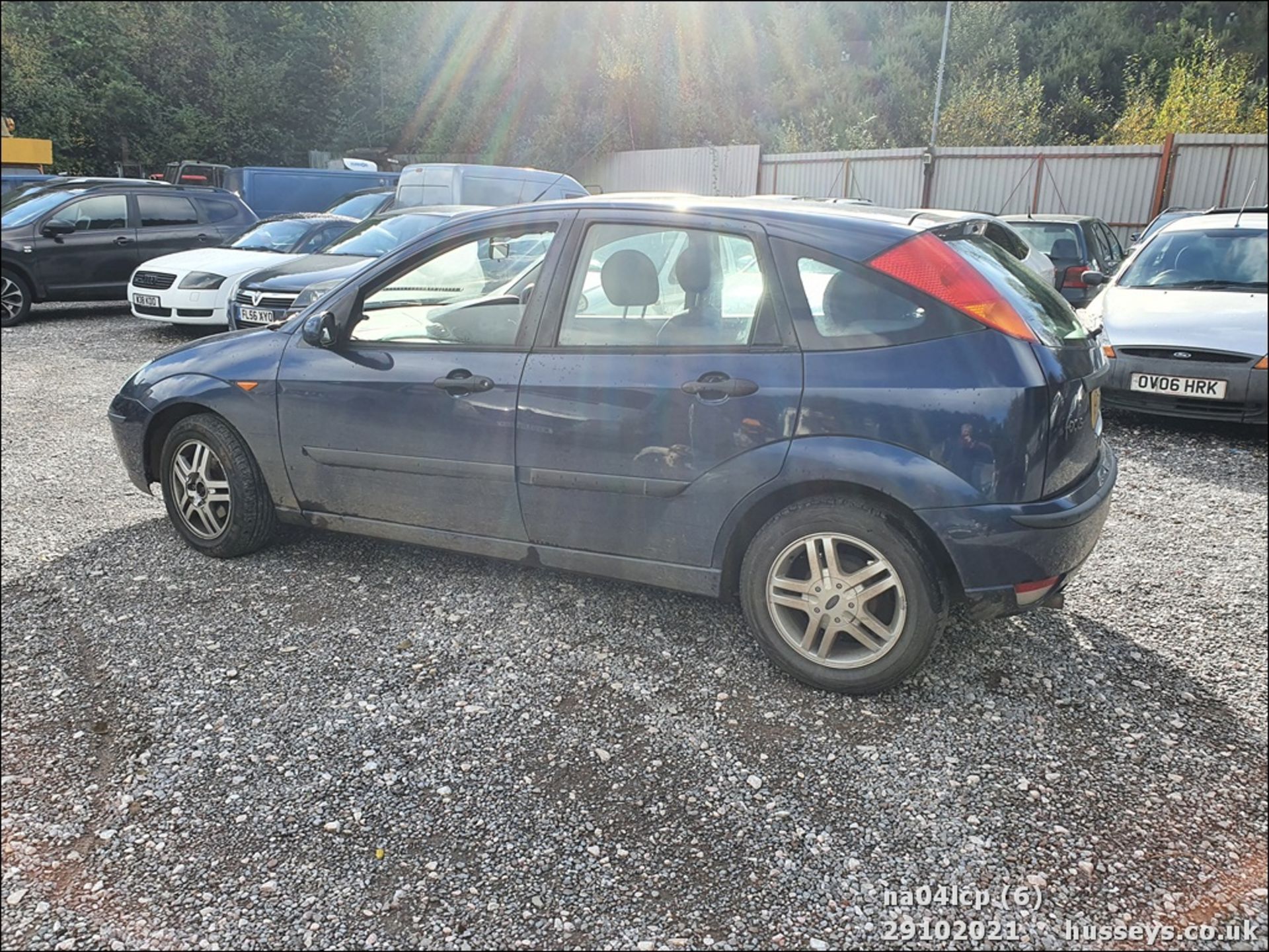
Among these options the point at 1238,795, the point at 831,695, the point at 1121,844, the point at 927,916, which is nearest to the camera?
the point at 927,916

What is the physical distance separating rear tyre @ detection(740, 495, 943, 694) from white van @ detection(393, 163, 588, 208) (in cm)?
976

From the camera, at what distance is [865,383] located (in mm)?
3023

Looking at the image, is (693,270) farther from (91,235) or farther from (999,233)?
(91,235)

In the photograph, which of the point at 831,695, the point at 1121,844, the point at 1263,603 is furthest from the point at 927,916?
the point at 1263,603

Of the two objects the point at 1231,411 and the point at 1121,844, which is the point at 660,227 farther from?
the point at 1231,411

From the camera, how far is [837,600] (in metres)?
3.19

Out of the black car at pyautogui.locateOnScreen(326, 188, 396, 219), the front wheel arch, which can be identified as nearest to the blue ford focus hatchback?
the front wheel arch

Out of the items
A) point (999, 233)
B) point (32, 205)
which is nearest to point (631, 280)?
point (999, 233)

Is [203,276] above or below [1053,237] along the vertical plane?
below

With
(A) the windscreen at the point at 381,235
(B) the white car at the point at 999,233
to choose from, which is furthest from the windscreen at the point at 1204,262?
(A) the windscreen at the point at 381,235

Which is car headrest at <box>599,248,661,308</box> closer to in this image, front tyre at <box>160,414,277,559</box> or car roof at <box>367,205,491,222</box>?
front tyre at <box>160,414,277,559</box>

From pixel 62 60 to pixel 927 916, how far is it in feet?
97.1

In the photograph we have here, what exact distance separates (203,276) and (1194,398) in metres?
9.51

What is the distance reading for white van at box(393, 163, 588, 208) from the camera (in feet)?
40.5
